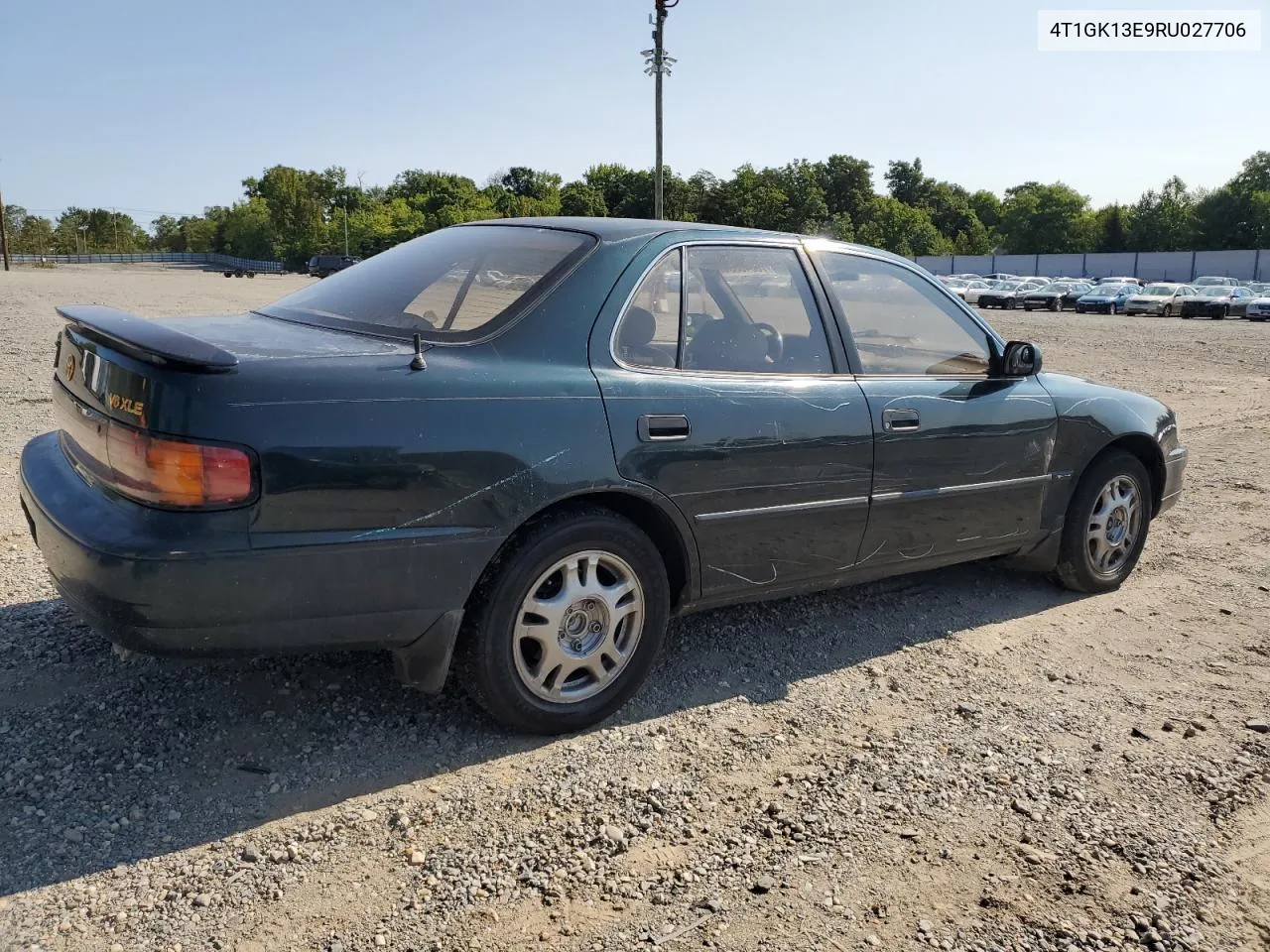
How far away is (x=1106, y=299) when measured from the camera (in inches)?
1526

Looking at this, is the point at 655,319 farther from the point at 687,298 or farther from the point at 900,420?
the point at 900,420

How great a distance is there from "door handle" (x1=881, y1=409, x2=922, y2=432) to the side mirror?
25.9 inches

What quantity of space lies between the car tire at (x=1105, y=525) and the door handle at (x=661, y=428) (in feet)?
7.80

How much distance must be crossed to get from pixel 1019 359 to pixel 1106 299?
126ft

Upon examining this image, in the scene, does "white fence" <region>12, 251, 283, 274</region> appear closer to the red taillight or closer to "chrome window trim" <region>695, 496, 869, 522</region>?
"chrome window trim" <region>695, 496, 869, 522</region>

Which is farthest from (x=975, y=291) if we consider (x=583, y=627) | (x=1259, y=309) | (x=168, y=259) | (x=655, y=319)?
(x=168, y=259)

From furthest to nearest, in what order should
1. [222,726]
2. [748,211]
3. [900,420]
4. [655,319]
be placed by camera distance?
[748,211] < [900,420] < [655,319] < [222,726]

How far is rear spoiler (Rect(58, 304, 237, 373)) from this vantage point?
2.60 meters

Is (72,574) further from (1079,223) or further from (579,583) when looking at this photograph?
(1079,223)

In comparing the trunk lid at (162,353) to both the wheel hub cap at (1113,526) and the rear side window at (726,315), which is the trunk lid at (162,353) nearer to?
the rear side window at (726,315)

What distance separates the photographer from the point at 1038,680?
156 inches

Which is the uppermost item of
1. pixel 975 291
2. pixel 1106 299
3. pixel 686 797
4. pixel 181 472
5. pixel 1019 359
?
pixel 975 291

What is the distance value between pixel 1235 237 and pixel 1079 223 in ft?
54.2

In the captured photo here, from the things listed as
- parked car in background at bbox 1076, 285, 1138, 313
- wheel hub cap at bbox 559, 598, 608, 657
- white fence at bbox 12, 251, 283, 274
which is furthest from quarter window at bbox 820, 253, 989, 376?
white fence at bbox 12, 251, 283, 274
